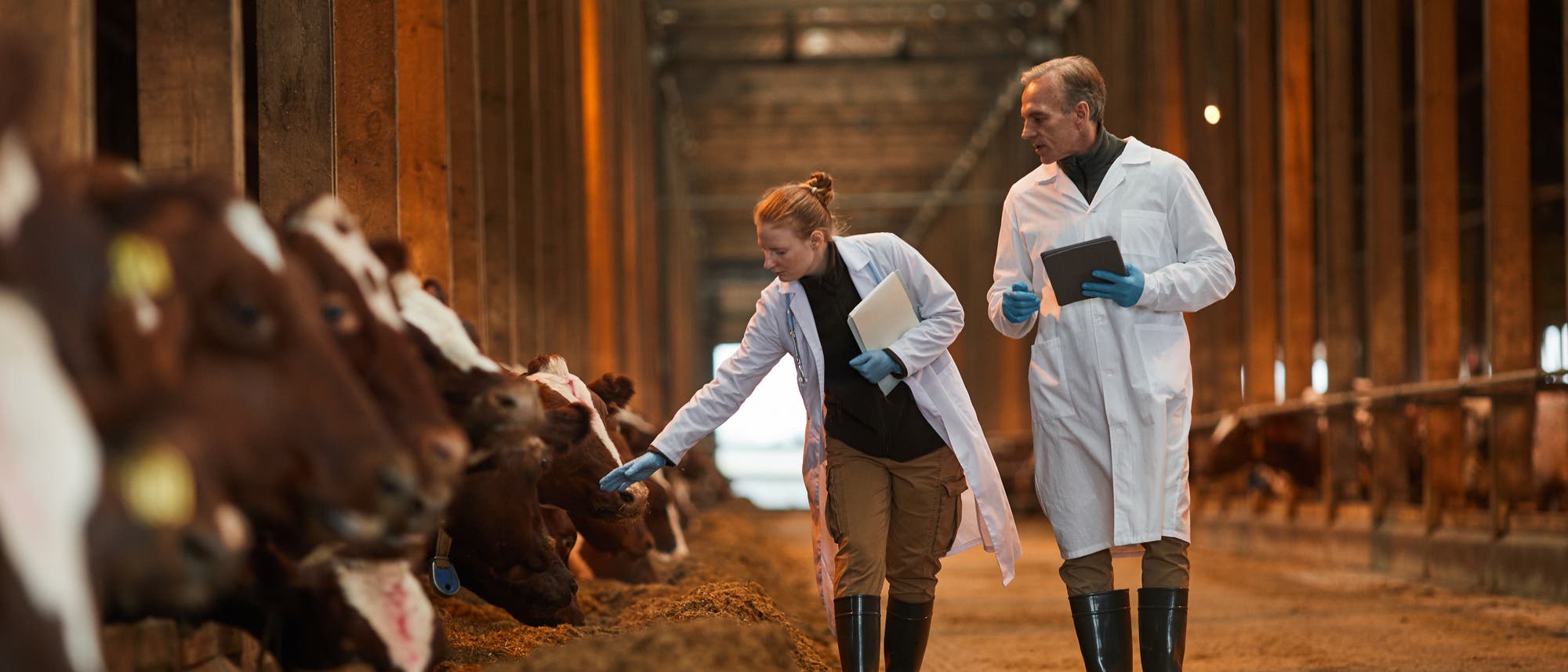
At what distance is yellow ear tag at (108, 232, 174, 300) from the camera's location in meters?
2.85

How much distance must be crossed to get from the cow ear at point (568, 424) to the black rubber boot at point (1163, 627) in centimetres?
186

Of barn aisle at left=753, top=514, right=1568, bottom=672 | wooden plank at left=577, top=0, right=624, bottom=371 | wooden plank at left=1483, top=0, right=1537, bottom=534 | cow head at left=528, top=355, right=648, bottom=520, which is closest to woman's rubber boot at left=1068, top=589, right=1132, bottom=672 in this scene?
barn aisle at left=753, top=514, right=1568, bottom=672

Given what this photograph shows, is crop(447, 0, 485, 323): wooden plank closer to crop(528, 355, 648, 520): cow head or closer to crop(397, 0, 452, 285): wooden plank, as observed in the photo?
crop(397, 0, 452, 285): wooden plank

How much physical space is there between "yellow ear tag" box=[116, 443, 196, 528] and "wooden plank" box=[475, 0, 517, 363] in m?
7.84

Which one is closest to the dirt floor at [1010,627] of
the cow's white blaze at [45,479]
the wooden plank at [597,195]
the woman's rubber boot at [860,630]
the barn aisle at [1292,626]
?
the barn aisle at [1292,626]

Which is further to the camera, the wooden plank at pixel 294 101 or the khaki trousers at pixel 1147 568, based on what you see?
the wooden plank at pixel 294 101

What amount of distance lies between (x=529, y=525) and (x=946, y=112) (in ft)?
90.0

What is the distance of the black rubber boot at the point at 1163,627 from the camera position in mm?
5023

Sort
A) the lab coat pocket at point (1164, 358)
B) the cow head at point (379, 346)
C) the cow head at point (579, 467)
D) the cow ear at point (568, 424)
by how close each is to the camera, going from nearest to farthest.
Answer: the cow head at point (379, 346) < the lab coat pocket at point (1164, 358) < the cow ear at point (568, 424) < the cow head at point (579, 467)

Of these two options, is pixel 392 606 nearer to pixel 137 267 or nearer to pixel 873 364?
pixel 137 267

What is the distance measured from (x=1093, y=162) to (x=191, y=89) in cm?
278

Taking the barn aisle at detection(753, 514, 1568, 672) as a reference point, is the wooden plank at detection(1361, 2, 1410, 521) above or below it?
above

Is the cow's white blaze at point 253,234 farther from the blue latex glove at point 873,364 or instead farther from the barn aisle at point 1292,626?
the barn aisle at point 1292,626

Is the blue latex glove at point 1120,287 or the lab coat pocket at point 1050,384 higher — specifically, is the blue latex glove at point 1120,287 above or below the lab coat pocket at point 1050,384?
above
